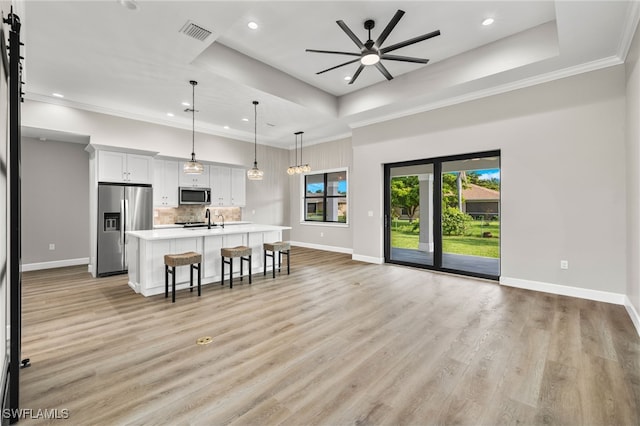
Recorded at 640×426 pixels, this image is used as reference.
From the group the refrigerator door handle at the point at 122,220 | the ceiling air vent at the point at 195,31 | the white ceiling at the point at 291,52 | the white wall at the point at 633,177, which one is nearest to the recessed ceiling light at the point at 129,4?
the white ceiling at the point at 291,52

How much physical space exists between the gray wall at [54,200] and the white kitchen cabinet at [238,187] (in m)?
3.11

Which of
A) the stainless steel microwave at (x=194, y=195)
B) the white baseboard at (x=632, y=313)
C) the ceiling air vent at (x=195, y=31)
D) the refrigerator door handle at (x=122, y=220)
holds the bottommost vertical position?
the white baseboard at (x=632, y=313)

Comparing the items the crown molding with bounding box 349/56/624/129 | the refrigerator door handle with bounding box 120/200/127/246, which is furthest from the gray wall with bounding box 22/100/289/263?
the crown molding with bounding box 349/56/624/129

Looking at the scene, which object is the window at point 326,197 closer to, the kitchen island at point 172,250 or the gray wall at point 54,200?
the kitchen island at point 172,250

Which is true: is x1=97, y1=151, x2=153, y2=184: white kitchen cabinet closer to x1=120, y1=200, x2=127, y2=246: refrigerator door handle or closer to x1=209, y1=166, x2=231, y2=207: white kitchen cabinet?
x1=120, y1=200, x2=127, y2=246: refrigerator door handle

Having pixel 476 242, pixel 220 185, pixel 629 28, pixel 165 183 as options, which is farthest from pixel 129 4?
pixel 476 242

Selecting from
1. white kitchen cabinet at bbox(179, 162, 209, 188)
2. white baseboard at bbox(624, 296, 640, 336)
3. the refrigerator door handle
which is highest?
white kitchen cabinet at bbox(179, 162, 209, 188)

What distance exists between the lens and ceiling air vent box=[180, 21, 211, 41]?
10.7 feet

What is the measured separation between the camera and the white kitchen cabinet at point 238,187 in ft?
25.3

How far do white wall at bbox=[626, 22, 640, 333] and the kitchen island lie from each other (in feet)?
16.5

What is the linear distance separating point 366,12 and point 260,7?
1.28 m

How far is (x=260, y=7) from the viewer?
132 inches

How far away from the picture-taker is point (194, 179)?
22.8 feet
